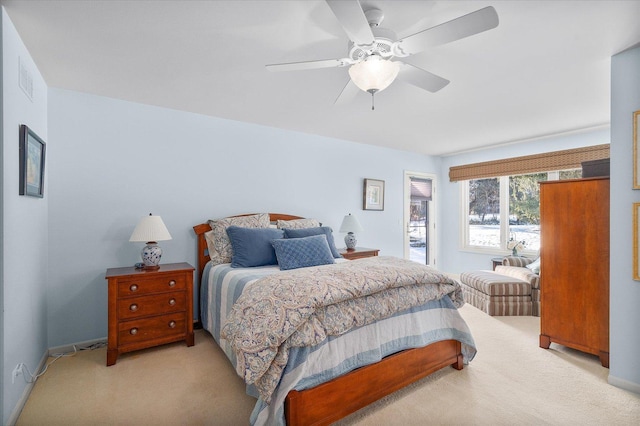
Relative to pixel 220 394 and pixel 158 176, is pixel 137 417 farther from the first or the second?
pixel 158 176

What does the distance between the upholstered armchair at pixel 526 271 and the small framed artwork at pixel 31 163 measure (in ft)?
16.2

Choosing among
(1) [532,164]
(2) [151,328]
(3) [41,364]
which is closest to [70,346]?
(3) [41,364]

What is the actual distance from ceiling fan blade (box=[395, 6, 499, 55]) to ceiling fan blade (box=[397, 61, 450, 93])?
0.54 feet

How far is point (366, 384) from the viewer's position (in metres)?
1.87

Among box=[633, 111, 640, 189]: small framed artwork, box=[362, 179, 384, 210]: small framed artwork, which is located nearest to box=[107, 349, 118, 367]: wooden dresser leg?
box=[362, 179, 384, 210]: small framed artwork

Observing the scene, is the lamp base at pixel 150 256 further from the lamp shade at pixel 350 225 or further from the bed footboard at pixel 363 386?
the lamp shade at pixel 350 225

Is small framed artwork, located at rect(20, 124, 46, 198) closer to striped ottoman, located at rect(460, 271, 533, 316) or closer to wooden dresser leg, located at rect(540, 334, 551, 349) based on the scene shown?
wooden dresser leg, located at rect(540, 334, 551, 349)

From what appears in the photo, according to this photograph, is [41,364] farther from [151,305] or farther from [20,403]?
[151,305]

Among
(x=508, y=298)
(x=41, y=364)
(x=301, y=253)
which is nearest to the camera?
(x=41, y=364)

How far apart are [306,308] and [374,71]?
1.41 meters

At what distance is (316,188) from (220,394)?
2.93 meters

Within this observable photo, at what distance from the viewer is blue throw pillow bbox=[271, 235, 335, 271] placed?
9.37 ft

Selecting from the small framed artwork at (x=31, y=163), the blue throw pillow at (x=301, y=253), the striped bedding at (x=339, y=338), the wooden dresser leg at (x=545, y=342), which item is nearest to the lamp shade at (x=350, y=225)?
the blue throw pillow at (x=301, y=253)

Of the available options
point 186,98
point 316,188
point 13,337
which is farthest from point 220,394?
point 316,188
